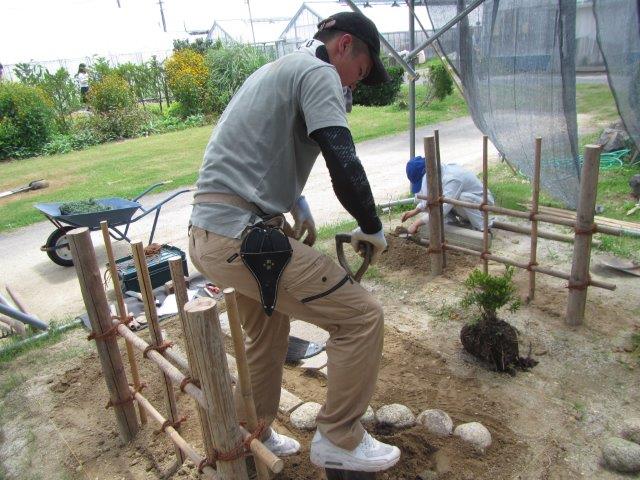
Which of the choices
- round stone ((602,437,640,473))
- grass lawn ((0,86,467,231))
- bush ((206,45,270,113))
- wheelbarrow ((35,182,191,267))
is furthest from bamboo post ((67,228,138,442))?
bush ((206,45,270,113))

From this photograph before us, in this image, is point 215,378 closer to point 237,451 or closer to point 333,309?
point 237,451

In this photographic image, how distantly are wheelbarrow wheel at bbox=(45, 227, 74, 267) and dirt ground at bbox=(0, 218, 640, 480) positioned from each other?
1.74 meters

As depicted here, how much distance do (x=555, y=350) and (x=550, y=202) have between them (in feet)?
11.1

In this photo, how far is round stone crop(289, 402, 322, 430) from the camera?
287 cm

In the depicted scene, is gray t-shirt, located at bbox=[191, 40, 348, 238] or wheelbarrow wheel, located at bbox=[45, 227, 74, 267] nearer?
gray t-shirt, located at bbox=[191, 40, 348, 238]

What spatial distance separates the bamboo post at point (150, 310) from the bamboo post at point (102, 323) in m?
0.31

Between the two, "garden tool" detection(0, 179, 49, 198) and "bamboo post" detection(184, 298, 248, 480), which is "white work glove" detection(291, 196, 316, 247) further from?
"garden tool" detection(0, 179, 49, 198)

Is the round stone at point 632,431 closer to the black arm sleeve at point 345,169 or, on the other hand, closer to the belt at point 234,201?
the black arm sleeve at point 345,169

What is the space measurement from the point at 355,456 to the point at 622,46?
4.56 meters

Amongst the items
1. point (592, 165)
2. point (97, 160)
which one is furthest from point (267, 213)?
point (97, 160)

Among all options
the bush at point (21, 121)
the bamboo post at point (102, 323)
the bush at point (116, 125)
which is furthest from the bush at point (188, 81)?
the bamboo post at point (102, 323)

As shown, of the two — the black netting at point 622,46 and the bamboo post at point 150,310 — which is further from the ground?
the black netting at point 622,46

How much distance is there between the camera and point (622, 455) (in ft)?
Answer: 7.89

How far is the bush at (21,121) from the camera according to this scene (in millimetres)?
12578
